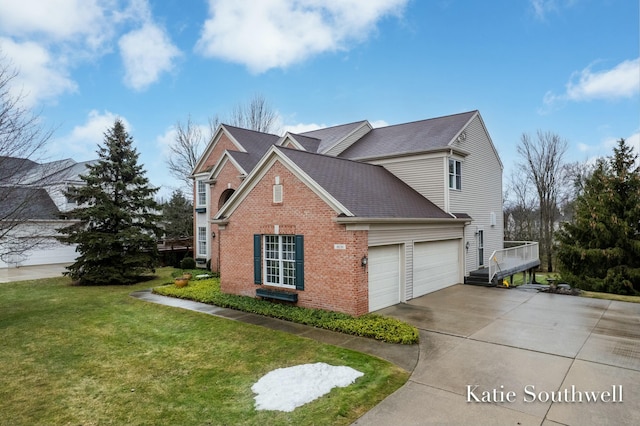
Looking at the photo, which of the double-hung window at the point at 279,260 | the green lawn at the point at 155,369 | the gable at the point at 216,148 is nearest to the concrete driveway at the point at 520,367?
the green lawn at the point at 155,369

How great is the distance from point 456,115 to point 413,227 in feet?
28.8

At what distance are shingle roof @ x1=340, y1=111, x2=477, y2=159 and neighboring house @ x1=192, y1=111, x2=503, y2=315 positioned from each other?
7 cm

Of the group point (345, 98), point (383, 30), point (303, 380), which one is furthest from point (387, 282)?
point (345, 98)

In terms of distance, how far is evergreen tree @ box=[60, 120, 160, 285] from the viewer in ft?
58.3

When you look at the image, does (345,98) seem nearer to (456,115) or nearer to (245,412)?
(456,115)

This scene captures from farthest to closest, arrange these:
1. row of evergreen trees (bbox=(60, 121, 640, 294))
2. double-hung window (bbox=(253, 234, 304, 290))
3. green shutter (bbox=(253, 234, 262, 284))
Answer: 1. row of evergreen trees (bbox=(60, 121, 640, 294))
2. green shutter (bbox=(253, 234, 262, 284))
3. double-hung window (bbox=(253, 234, 304, 290))

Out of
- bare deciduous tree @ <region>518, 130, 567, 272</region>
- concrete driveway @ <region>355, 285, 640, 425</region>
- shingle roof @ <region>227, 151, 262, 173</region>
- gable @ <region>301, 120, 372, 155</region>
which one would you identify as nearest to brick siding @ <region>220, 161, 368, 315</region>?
concrete driveway @ <region>355, 285, 640, 425</region>

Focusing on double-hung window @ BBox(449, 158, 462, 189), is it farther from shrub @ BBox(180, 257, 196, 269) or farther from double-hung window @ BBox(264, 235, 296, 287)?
shrub @ BBox(180, 257, 196, 269)

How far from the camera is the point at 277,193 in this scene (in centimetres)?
1197

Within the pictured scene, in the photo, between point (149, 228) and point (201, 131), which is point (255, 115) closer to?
point (201, 131)

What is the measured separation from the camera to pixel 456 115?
1853cm

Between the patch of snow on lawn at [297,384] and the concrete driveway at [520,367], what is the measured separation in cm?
100

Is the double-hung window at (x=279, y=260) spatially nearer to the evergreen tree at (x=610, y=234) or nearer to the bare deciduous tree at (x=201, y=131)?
the evergreen tree at (x=610, y=234)

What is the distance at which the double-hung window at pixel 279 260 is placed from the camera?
11.3 metres
